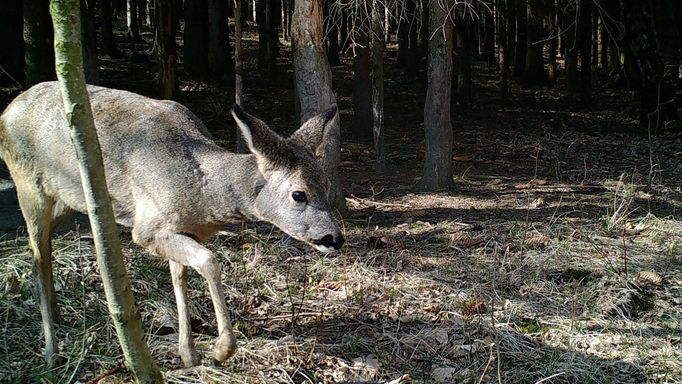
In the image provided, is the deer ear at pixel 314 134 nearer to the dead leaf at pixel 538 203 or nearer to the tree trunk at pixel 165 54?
the dead leaf at pixel 538 203

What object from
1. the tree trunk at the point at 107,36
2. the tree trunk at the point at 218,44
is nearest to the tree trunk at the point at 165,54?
the tree trunk at the point at 218,44

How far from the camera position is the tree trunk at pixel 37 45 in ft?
43.3

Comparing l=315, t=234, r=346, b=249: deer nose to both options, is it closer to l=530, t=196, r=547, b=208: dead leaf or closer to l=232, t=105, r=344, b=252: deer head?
l=232, t=105, r=344, b=252: deer head

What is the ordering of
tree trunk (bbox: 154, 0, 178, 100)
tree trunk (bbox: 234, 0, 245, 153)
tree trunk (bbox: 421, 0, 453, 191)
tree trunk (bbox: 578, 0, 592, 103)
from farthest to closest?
tree trunk (bbox: 578, 0, 592, 103) < tree trunk (bbox: 154, 0, 178, 100) < tree trunk (bbox: 421, 0, 453, 191) < tree trunk (bbox: 234, 0, 245, 153)

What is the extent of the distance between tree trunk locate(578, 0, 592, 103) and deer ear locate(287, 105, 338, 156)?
16.6 metres

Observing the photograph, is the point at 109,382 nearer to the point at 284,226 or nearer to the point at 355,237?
the point at 284,226

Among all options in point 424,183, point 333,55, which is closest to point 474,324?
point 424,183

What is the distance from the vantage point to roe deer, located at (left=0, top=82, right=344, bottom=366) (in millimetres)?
4859

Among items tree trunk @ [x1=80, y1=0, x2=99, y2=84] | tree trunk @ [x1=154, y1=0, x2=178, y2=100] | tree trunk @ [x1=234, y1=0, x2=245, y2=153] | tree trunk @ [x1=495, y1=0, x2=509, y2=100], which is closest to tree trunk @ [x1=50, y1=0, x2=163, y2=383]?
tree trunk @ [x1=234, y1=0, x2=245, y2=153]

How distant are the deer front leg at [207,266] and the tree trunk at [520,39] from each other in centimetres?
2153

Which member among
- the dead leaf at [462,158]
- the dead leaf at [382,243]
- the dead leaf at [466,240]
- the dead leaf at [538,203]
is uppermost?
the dead leaf at [462,158]

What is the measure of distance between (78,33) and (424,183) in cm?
827

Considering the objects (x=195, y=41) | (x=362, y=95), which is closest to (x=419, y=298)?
(x=362, y=95)

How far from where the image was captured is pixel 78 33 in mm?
3510
